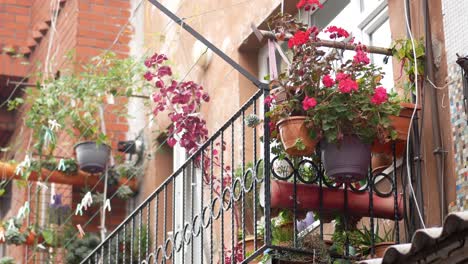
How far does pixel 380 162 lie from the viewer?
347 inches

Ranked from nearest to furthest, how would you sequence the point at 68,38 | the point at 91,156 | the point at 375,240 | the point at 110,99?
the point at 375,240, the point at 91,156, the point at 110,99, the point at 68,38

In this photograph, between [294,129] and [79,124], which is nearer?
[294,129]

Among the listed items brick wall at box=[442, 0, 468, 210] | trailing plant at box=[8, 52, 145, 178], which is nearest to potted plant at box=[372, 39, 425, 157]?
brick wall at box=[442, 0, 468, 210]

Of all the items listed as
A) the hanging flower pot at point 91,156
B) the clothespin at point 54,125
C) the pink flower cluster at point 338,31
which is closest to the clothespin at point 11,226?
the hanging flower pot at point 91,156

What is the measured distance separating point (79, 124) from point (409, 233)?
611cm

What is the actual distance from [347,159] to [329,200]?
0.43 metres

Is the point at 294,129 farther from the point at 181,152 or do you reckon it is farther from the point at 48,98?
the point at 48,98

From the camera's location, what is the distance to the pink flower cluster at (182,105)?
11.5m

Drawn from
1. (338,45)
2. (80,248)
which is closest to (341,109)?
(338,45)

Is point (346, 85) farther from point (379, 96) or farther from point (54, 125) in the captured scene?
point (54, 125)

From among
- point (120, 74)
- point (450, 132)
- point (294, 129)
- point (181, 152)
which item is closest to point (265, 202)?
point (294, 129)

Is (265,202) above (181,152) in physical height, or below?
below

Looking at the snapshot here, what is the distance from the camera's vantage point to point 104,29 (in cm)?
1475

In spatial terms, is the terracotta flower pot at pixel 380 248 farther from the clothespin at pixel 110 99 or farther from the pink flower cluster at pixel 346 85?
the clothespin at pixel 110 99
